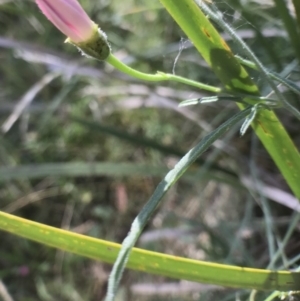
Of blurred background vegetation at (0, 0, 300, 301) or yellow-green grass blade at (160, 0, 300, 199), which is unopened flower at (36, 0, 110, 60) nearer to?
yellow-green grass blade at (160, 0, 300, 199)

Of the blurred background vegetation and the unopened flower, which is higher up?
the unopened flower

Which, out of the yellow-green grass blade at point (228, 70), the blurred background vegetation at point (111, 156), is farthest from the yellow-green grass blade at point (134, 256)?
the blurred background vegetation at point (111, 156)

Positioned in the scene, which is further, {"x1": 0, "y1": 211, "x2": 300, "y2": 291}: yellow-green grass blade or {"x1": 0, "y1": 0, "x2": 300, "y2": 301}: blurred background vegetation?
{"x1": 0, "y1": 0, "x2": 300, "y2": 301}: blurred background vegetation

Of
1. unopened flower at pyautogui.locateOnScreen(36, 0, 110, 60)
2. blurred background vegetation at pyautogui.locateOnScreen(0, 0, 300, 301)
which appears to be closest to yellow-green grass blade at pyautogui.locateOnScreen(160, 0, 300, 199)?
unopened flower at pyautogui.locateOnScreen(36, 0, 110, 60)

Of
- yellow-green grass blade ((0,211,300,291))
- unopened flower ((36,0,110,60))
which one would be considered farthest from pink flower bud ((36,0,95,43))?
yellow-green grass blade ((0,211,300,291))

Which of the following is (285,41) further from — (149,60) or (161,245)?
(161,245)

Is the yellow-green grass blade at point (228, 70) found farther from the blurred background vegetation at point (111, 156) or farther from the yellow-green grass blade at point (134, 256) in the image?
the blurred background vegetation at point (111, 156)

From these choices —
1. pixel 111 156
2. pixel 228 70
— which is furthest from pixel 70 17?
pixel 111 156

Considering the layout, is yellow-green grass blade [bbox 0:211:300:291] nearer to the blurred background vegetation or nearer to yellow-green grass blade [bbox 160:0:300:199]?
yellow-green grass blade [bbox 160:0:300:199]
